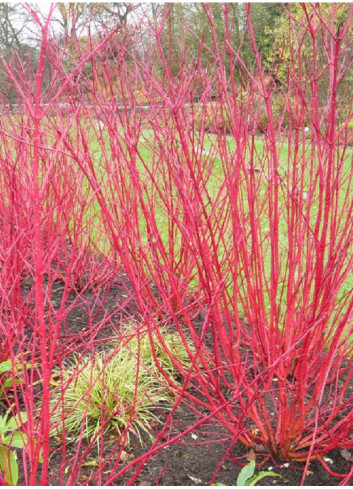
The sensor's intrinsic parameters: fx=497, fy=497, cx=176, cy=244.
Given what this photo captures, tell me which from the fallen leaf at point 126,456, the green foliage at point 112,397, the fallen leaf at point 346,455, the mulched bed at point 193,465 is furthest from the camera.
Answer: the green foliage at point 112,397

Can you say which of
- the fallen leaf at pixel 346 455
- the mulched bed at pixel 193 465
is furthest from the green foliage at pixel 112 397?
the fallen leaf at pixel 346 455

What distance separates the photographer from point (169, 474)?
89.0 inches

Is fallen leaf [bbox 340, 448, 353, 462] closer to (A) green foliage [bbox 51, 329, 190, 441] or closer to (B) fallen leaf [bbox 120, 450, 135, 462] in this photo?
(A) green foliage [bbox 51, 329, 190, 441]

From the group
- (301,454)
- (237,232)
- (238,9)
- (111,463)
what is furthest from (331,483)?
(238,9)

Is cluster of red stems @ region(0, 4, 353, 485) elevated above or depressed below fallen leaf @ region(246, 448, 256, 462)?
above

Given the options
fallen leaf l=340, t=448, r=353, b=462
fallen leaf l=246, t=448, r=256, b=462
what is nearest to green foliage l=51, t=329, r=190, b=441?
fallen leaf l=246, t=448, r=256, b=462

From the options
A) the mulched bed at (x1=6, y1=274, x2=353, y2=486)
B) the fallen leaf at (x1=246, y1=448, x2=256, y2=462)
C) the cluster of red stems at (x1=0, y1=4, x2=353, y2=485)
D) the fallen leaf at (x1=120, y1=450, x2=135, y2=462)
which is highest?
the cluster of red stems at (x1=0, y1=4, x2=353, y2=485)

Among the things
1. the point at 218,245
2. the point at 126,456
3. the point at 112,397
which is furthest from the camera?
the point at 112,397

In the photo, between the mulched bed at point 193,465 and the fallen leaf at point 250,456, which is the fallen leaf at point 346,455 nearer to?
the mulched bed at point 193,465

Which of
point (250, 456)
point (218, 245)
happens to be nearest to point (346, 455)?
point (250, 456)

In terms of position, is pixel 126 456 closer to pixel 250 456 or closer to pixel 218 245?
pixel 250 456

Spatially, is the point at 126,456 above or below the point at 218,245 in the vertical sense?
below

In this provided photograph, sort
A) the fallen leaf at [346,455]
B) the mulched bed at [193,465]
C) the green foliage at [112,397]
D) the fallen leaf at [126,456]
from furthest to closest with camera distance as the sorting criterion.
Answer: the green foliage at [112,397] → the fallen leaf at [126,456] → the fallen leaf at [346,455] → the mulched bed at [193,465]

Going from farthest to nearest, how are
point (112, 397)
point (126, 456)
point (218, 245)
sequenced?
point (112, 397), point (126, 456), point (218, 245)
